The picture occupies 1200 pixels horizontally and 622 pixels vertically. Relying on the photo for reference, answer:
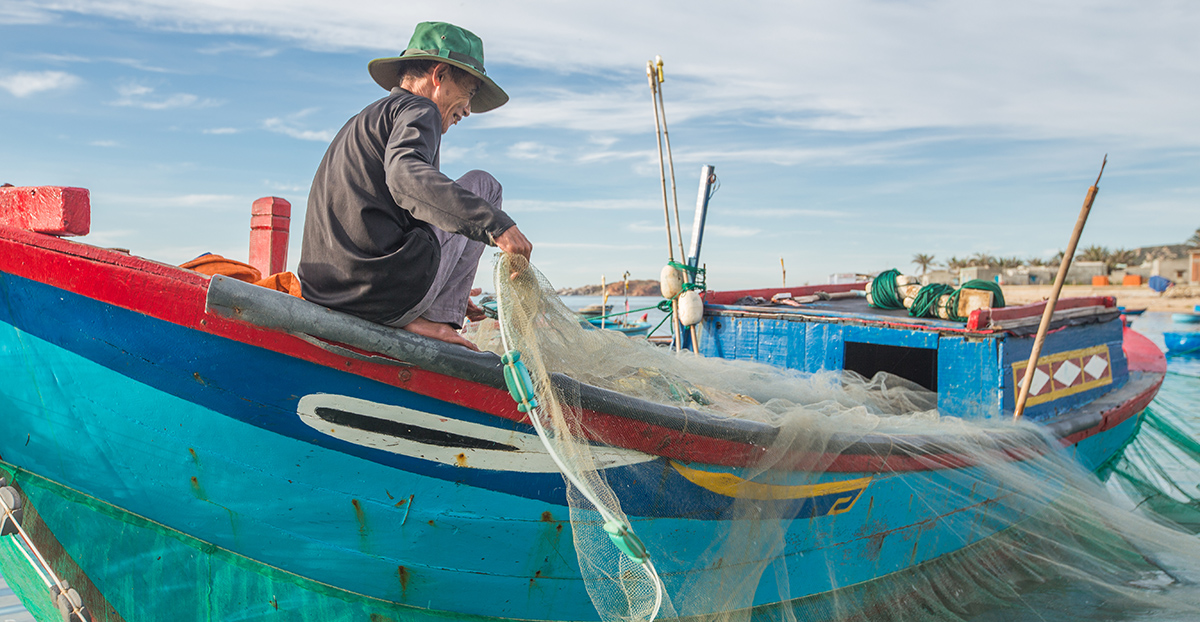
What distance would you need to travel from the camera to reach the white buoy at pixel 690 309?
6418mm

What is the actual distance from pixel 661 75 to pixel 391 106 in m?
4.66

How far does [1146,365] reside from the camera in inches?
344

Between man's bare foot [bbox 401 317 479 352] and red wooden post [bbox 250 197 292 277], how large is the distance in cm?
280

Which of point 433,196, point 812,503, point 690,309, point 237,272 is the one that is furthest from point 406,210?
point 690,309

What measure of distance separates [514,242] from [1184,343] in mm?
30682

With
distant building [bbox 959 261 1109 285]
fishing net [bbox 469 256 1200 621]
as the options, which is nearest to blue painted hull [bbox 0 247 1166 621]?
fishing net [bbox 469 256 1200 621]

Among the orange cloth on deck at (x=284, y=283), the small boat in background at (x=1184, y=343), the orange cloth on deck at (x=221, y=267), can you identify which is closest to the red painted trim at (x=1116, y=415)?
the orange cloth on deck at (x=284, y=283)

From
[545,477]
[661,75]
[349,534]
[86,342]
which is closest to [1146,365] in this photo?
[661,75]

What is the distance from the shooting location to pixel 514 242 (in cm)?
216

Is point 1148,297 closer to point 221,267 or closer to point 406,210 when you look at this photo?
point 406,210

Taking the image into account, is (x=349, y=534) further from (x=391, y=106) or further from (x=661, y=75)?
(x=661, y=75)

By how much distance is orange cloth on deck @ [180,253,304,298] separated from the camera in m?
2.68

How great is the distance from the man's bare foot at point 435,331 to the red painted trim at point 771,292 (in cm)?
457

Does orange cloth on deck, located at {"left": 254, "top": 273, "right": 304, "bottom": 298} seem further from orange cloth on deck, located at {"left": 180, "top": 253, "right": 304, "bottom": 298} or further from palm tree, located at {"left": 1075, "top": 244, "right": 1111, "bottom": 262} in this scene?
palm tree, located at {"left": 1075, "top": 244, "right": 1111, "bottom": 262}
